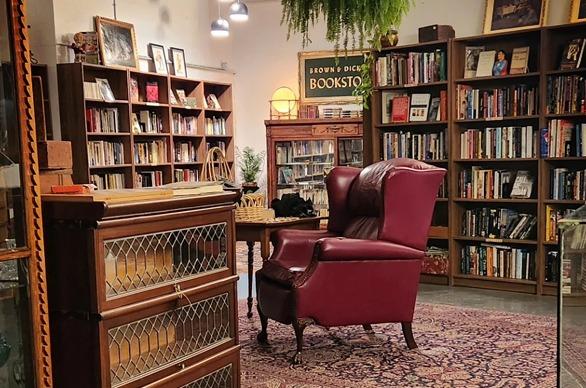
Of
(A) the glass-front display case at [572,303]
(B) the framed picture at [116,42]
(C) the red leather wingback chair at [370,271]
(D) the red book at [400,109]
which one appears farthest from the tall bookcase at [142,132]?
(A) the glass-front display case at [572,303]

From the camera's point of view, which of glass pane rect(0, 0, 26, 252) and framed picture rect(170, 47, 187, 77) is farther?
framed picture rect(170, 47, 187, 77)

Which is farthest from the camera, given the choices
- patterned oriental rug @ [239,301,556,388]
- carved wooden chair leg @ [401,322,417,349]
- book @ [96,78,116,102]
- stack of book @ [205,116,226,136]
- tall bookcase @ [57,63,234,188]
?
stack of book @ [205,116,226,136]

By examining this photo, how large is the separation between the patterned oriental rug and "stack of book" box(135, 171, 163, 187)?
3.26 m

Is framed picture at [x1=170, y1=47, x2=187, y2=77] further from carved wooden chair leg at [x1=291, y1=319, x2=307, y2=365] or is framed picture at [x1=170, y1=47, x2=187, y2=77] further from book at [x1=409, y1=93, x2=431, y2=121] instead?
A: carved wooden chair leg at [x1=291, y1=319, x2=307, y2=365]

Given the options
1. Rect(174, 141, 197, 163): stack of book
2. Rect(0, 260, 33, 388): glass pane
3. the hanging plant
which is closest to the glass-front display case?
Rect(0, 260, 33, 388): glass pane

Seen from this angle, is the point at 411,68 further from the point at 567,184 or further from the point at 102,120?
the point at 102,120

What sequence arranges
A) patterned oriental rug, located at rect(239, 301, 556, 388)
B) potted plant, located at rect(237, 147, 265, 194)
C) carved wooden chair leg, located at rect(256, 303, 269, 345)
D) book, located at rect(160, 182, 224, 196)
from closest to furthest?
book, located at rect(160, 182, 224, 196), patterned oriental rug, located at rect(239, 301, 556, 388), carved wooden chair leg, located at rect(256, 303, 269, 345), potted plant, located at rect(237, 147, 265, 194)

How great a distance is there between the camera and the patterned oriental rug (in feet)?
10.2

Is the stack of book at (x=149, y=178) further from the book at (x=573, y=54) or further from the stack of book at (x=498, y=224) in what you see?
the book at (x=573, y=54)

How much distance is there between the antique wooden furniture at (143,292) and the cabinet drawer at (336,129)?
5.53 m

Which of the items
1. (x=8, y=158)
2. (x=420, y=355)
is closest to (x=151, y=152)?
(x=420, y=355)

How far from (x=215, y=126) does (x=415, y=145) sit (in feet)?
11.7

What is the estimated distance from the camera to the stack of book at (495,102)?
503 centimetres

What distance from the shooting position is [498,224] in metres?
5.21
